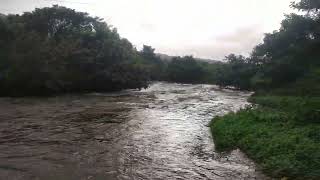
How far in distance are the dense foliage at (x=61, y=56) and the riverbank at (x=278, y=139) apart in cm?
2279

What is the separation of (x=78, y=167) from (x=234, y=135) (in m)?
6.60

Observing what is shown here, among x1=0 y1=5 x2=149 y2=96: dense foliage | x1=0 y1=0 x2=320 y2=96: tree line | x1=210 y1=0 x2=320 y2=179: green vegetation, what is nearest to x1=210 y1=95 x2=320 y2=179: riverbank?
x1=210 y1=0 x2=320 y2=179: green vegetation

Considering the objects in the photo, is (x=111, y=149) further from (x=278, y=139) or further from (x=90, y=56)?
(x=90, y=56)

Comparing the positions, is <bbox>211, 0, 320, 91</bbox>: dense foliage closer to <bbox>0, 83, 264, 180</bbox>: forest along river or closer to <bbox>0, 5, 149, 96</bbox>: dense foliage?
<bbox>0, 83, 264, 180</bbox>: forest along river

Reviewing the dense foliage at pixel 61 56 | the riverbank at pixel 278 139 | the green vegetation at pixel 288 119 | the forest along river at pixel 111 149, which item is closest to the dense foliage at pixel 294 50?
the green vegetation at pixel 288 119

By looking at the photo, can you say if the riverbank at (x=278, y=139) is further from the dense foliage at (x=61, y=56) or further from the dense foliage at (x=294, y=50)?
the dense foliage at (x=61, y=56)

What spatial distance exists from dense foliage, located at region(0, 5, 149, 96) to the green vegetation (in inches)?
703

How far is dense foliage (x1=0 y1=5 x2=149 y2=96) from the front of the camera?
34.9 m

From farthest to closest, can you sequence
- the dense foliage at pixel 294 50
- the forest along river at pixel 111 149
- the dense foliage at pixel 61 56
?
the dense foliage at pixel 61 56, the dense foliage at pixel 294 50, the forest along river at pixel 111 149

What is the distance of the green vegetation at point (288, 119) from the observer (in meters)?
10.6

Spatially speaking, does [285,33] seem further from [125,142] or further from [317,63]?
[125,142]

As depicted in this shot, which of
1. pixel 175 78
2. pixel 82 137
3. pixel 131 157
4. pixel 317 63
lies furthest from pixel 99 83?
pixel 175 78

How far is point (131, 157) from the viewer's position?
12383 millimetres

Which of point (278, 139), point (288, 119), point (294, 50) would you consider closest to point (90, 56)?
point (294, 50)
